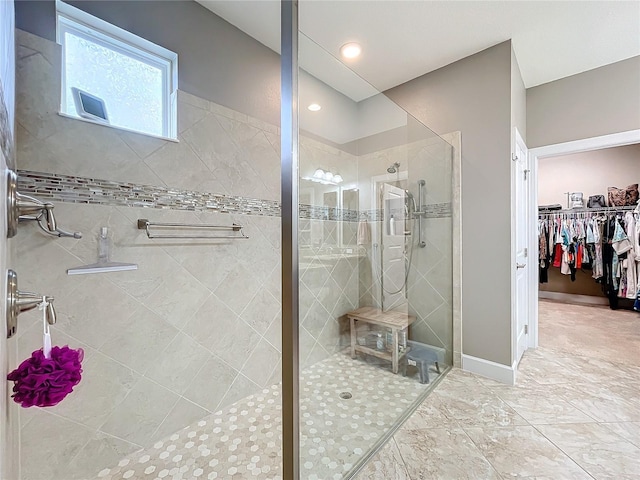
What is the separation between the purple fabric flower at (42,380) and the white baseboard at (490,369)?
8.53ft

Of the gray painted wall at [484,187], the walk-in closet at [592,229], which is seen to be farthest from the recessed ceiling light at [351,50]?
the walk-in closet at [592,229]

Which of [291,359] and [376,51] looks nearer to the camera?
[291,359]

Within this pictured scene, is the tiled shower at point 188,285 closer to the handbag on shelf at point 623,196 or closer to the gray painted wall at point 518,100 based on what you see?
the gray painted wall at point 518,100

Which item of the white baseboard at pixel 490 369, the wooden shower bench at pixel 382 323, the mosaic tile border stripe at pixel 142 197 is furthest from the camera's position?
the white baseboard at pixel 490 369

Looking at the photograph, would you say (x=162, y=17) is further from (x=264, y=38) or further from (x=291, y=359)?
(x=291, y=359)

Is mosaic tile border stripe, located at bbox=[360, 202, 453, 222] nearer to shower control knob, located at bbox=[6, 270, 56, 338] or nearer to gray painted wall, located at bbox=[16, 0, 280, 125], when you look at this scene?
gray painted wall, located at bbox=[16, 0, 280, 125]

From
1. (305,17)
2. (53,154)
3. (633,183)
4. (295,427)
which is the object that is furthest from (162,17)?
(633,183)

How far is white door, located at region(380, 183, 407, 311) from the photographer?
223 centimetres

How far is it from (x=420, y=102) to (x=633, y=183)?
4.17 m

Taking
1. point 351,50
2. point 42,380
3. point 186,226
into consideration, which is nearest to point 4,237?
point 42,380

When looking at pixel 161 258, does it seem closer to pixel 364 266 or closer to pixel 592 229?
pixel 364 266

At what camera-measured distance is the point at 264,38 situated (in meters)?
2.14

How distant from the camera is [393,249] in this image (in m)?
2.29

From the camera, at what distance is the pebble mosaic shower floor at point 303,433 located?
1377mm
